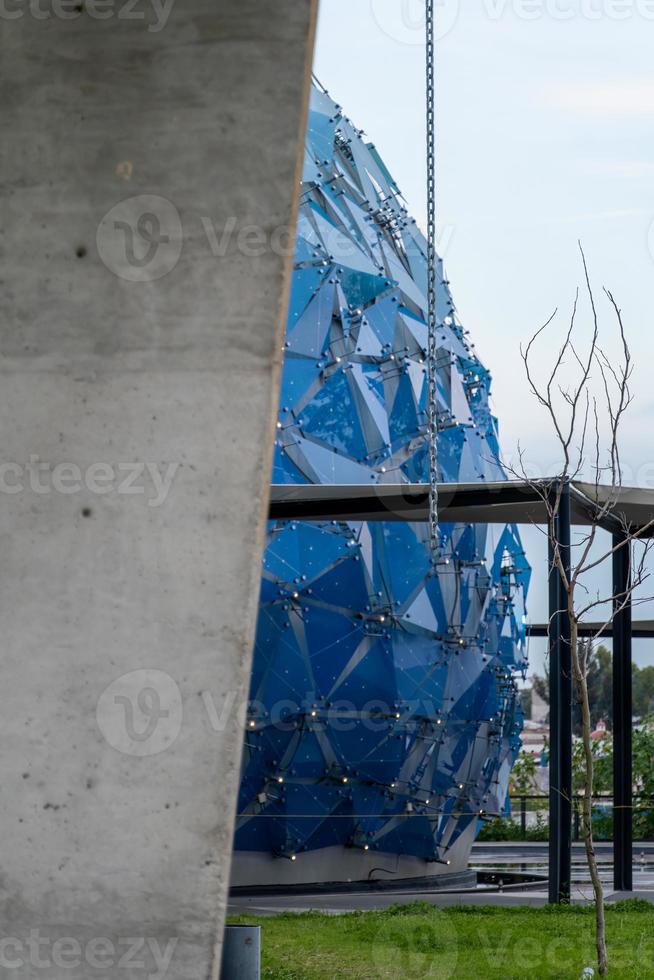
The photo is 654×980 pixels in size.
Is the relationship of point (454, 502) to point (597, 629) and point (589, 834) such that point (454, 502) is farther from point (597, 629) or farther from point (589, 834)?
point (597, 629)

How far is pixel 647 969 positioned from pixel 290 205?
6637 mm

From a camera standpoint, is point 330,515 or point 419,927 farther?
point 330,515

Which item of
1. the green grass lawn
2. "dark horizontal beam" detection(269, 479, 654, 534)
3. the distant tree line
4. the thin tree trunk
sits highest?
the distant tree line

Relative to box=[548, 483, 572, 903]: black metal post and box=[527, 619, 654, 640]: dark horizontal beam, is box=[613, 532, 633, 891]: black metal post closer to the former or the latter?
box=[548, 483, 572, 903]: black metal post

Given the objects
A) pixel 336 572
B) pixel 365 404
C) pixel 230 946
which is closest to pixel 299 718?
pixel 336 572

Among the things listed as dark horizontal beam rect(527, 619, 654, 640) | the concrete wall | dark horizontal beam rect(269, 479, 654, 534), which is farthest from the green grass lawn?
dark horizontal beam rect(527, 619, 654, 640)

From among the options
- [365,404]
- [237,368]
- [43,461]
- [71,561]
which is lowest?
[71,561]

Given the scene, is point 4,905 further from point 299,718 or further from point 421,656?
point 421,656

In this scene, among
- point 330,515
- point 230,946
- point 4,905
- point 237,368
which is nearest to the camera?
point 4,905

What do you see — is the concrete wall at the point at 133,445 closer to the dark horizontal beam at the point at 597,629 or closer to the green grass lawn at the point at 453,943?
the green grass lawn at the point at 453,943

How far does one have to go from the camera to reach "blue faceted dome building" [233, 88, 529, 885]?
1556 centimetres

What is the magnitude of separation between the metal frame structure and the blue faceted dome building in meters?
1.23

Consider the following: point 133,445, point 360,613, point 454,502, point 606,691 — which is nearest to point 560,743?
point 454,502

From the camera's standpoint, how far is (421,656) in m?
16.5
